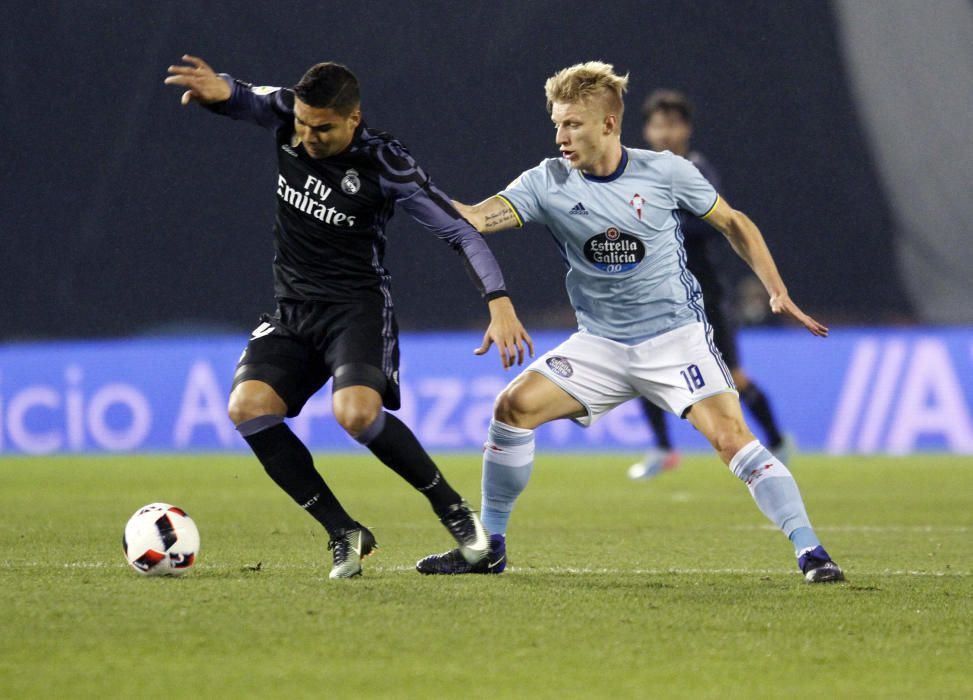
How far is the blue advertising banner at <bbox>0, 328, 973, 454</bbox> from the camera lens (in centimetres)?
1255

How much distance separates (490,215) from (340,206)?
0.53 metres

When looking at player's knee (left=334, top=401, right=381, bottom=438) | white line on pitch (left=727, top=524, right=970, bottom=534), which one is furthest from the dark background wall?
player's knee (left=334, top=401, right=381, bottom=438)

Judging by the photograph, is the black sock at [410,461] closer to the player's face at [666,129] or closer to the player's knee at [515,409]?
the player's knee at [515,409]

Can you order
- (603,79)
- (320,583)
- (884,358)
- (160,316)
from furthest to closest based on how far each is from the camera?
(160,316) → (884,358) → (603,79) → (320,583)

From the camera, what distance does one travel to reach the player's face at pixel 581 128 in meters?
5.37

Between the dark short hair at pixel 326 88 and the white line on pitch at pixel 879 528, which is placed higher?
the dark short hair at pixel 326 88

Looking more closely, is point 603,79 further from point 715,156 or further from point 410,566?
point 715,156

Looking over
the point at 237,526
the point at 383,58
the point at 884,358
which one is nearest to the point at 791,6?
the point at 383,58

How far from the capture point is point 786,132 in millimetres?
17062

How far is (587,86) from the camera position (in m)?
5.36

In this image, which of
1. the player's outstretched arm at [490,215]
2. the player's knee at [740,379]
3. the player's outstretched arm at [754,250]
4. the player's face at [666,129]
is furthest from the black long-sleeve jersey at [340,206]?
the player's knee at [740,379]

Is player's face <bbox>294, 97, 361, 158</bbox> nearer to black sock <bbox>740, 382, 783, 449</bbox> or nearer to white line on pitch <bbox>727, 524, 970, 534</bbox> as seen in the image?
white line on pitch <bbox>727, 524, 970, 534</bbox>

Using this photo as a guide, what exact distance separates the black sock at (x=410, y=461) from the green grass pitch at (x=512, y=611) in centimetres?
32

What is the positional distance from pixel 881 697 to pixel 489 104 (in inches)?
572
